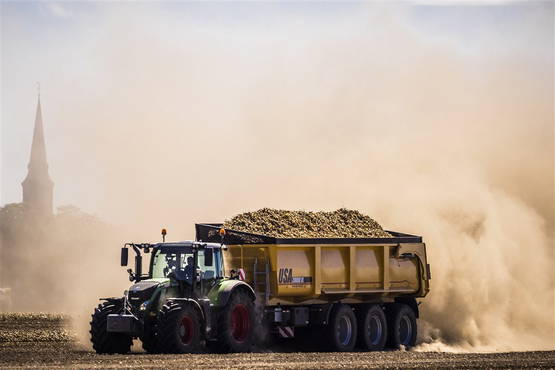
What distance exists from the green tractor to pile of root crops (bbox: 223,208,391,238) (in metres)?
2.24

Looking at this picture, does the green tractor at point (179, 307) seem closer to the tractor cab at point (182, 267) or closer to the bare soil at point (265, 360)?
the tractor cab at point (182, 267)

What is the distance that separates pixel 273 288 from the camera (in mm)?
28453

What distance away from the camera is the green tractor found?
25.2m

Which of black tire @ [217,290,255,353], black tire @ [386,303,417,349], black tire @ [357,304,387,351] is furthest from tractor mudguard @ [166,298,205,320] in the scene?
black tire @ [386,303,417,349]

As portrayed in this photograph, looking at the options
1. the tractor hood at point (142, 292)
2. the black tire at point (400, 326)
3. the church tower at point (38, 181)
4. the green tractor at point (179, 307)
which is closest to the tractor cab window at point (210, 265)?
the green tractor at point (179, 307)

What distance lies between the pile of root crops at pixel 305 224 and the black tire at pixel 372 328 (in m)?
2.09

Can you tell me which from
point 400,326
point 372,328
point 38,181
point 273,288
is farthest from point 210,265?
point 38,181

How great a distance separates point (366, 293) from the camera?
31172 millimetres

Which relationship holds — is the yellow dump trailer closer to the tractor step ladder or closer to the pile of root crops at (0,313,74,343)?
the tractor step ladder

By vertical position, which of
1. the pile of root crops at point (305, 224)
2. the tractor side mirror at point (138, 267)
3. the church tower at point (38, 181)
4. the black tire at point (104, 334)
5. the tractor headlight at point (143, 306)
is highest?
the church tower at point (38, 181)

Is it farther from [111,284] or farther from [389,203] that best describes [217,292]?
[389,203]

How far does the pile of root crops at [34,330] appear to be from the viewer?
31.2 meters

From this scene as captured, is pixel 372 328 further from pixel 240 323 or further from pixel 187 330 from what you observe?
pixel 187 330

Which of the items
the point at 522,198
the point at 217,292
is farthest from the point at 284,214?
the point at 522,198
